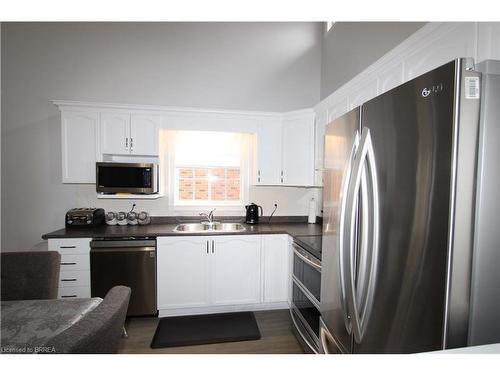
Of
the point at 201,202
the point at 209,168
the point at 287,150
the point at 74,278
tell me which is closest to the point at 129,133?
the point at 209,168

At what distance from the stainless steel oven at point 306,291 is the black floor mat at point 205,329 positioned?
1.43 ft

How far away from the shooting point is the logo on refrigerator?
0.69 metres

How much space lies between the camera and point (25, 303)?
1.10 meters

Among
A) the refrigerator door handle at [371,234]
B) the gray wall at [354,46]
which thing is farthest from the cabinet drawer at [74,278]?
the gray wall at [354,46]

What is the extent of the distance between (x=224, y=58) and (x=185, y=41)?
51 centimetres

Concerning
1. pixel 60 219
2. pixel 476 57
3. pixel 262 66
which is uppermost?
pixel 262 66

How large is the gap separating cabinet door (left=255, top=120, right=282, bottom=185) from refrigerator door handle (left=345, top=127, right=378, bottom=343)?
1.85m

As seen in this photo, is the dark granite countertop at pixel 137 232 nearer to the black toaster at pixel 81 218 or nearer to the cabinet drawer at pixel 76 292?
the black toaster at pixel 81 218

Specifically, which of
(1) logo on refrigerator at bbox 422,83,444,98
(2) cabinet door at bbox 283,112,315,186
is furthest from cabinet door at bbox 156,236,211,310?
(1) logo on refrigerator at bbox 422,83,444,98

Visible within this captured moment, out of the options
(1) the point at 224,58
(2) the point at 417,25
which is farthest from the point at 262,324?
(1) the point at 224,58

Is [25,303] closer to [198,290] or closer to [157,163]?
[198,290]

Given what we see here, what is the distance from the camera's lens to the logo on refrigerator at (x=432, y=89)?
27.4 inches

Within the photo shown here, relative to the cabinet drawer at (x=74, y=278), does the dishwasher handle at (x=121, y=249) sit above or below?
above
